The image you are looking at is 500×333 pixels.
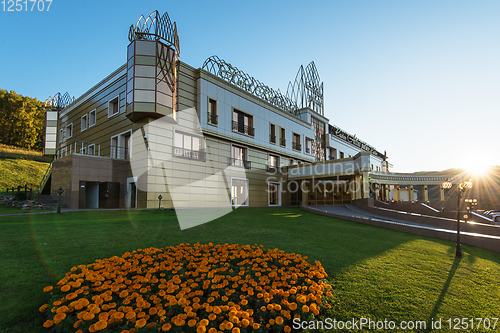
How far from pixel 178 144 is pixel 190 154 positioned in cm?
129

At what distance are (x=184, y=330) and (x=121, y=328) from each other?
0.78 m

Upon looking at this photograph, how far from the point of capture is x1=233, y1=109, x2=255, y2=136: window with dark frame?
84.2ft

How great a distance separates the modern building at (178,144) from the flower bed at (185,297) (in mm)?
14970

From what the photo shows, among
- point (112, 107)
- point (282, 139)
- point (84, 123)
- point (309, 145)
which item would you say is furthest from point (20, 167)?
point (309, 145)

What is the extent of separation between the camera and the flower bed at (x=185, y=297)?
333 centimetres

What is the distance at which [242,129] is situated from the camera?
1036 inches

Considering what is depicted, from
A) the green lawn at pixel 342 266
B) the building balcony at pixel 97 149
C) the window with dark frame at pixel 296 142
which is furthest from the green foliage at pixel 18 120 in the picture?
the green lawn at pixel 342 266

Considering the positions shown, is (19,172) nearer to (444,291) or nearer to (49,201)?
(49,201)

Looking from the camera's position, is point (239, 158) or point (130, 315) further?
point (239, 158)

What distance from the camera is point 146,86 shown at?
18453mm

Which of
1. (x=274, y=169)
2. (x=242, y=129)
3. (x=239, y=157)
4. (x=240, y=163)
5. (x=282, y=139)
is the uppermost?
(x=242, y=129)

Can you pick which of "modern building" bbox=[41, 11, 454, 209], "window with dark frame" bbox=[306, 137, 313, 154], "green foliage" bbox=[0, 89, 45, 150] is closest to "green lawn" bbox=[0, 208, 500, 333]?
"modern building" bbox=[41, 11, 454, 209]

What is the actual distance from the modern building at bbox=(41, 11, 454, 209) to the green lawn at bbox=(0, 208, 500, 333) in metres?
10.9

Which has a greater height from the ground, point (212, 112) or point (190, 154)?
point (212, 112)
